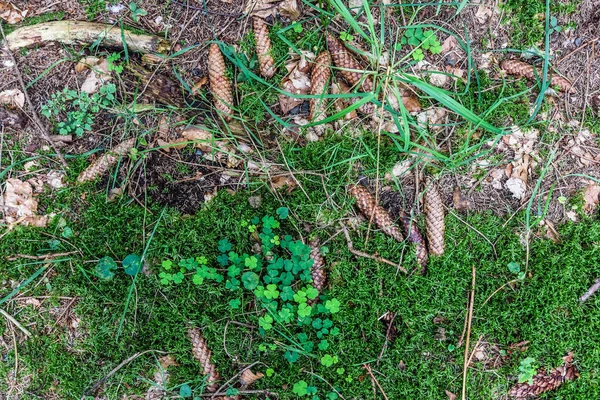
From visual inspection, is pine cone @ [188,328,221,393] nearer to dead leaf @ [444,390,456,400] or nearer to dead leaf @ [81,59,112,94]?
dead leaf @ [444,390,456,400]

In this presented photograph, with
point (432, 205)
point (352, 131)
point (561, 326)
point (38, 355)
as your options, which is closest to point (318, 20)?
point (352, 131)

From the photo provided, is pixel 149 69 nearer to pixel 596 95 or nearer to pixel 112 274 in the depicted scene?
pixel 112 274

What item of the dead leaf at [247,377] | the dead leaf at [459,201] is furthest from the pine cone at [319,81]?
the dead leaf at [247,377]

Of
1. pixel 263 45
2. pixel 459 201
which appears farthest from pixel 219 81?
pixel 459 201

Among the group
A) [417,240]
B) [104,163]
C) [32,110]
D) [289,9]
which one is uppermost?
[289,9]

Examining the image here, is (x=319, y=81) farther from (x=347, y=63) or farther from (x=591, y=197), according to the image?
(x=591, y=197)

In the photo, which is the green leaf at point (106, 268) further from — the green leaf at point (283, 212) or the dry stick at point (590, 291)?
the dry stick at point (590, 291)
